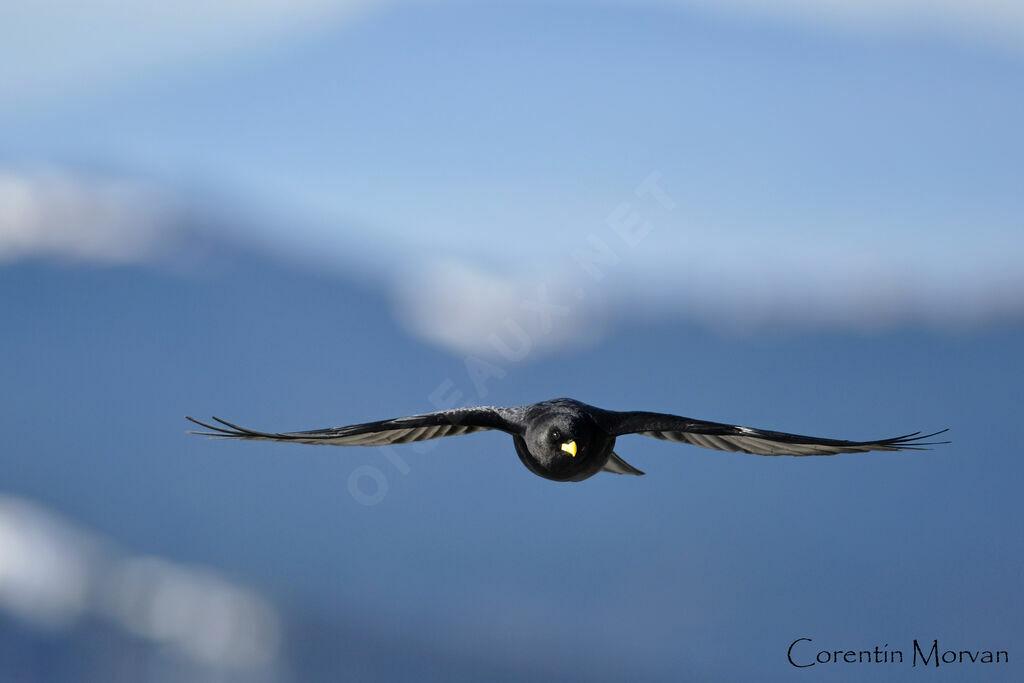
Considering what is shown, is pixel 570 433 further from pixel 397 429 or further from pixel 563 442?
pixel 397 429

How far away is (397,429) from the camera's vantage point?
21.6ft

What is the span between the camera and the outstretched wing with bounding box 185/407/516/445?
19.7ft

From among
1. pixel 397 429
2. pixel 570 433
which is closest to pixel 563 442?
pixel 570 433

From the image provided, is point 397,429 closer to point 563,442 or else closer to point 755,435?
point 563,442

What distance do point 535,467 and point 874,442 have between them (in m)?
2.41

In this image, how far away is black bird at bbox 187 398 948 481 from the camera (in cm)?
602

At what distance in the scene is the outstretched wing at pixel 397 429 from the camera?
600 centimetres


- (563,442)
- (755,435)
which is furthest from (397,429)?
(755,435)

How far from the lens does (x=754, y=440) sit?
21.8 feet

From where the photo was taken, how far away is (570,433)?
6059 millimetres

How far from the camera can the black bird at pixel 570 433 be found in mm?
6020

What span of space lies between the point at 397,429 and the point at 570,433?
140cm

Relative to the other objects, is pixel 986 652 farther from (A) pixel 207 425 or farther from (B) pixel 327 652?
(B) pixel 327 652

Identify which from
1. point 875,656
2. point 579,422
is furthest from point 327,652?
point 579,422
